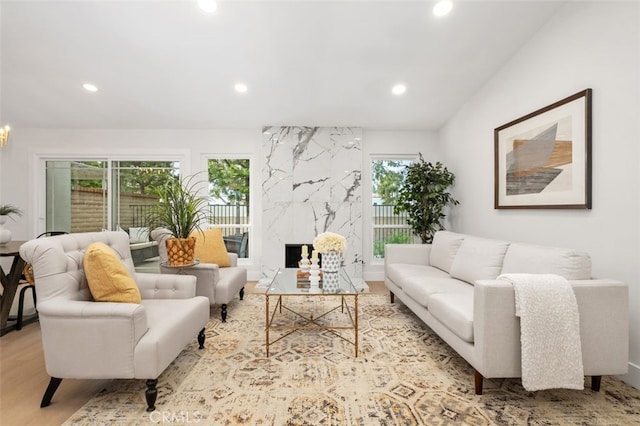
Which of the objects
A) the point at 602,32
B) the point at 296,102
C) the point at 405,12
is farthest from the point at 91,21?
the point at 602,32

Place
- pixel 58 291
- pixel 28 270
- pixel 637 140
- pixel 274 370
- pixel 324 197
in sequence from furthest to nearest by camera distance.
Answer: pixel 324 197
pixel 28 270
pixel 274 370
pixel 637 140
pixel 58 291

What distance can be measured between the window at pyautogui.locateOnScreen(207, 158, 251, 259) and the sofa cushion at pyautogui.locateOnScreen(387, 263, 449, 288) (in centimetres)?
261

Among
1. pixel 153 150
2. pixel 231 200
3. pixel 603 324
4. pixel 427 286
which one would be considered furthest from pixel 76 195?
pixel 603 324

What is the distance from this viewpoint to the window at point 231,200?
5.12 metres

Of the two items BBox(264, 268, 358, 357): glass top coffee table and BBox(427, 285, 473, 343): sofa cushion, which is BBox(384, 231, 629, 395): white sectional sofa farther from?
BBox(264, 268, 358, 357): glass top coffee table

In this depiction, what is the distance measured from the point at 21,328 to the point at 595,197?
200 inches

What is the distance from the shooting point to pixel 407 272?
3326mm

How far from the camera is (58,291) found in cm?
176

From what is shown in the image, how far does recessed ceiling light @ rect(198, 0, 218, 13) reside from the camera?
8.64ft

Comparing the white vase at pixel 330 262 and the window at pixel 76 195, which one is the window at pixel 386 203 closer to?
the white vase at pixel 330 262

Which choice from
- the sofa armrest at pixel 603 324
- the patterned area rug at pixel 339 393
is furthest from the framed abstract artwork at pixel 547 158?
the patterned area rug at pixel 339 393

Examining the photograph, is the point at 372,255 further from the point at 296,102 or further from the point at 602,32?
the point at 602,32

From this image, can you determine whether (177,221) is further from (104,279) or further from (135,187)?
(135,187)

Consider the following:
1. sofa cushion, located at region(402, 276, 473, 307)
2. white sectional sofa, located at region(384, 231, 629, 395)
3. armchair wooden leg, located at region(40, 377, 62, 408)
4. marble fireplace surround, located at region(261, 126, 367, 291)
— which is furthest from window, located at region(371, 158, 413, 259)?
armchair wooden leg, located at region(40, 377, 62, 408)
